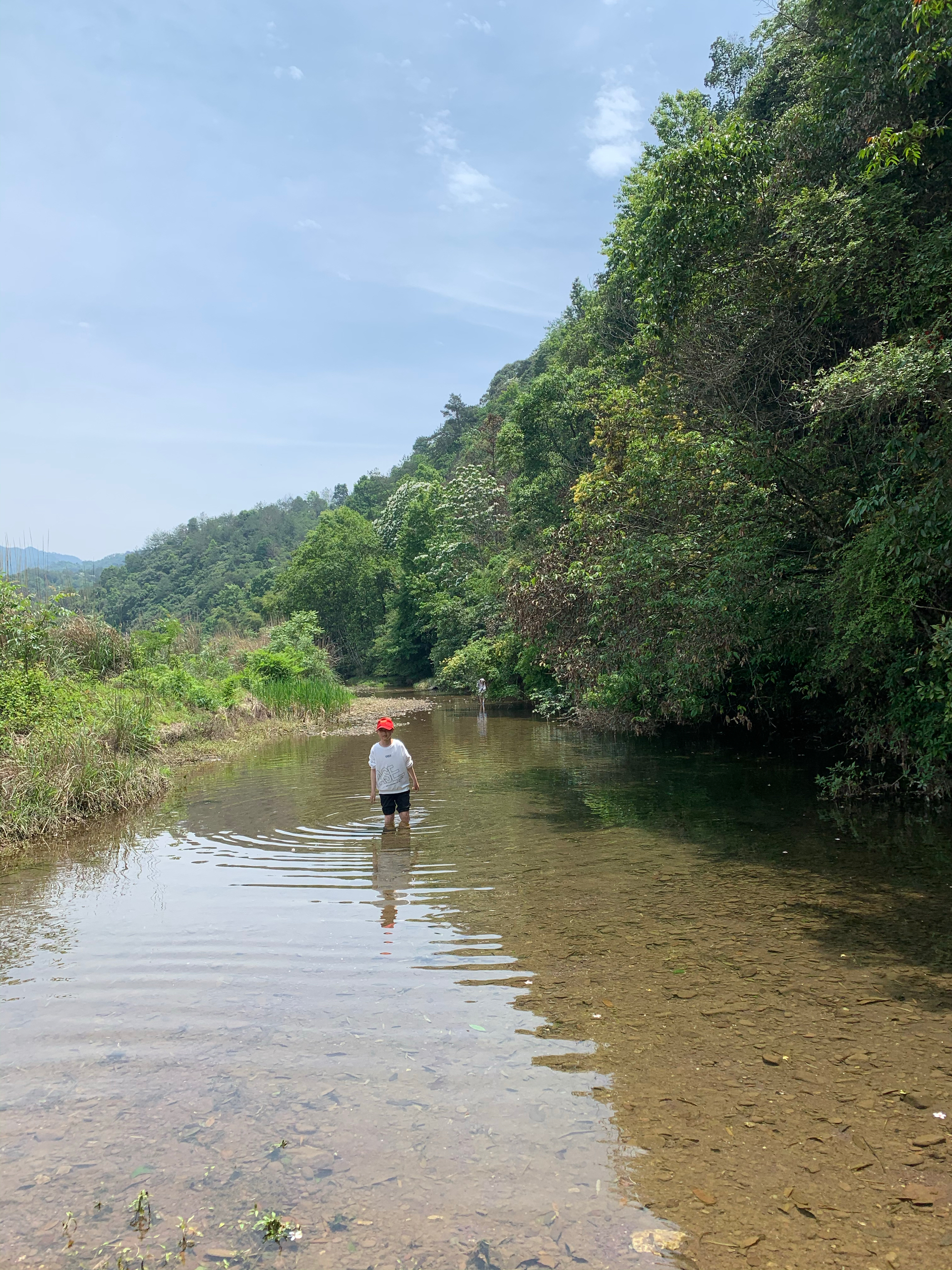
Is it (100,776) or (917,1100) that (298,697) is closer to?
(100,776)

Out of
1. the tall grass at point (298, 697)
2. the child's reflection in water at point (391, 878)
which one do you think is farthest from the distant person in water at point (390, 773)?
the tall grass at point (298, 697)

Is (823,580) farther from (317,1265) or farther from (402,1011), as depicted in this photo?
(317,1265)

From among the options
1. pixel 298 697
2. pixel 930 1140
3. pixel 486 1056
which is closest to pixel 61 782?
pixel 486 1056

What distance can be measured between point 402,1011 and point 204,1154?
65.5 inches

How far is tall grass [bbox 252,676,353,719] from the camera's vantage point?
26328mm

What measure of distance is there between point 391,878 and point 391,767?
2185 millimetres

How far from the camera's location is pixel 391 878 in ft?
28.1

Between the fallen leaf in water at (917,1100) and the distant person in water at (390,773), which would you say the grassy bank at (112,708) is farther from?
the fallen leaf in water at (917,1100)

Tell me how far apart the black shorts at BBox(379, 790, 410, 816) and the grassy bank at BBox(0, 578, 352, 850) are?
15.4 ft

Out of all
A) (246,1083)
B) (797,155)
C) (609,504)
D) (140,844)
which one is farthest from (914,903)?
(797,155)

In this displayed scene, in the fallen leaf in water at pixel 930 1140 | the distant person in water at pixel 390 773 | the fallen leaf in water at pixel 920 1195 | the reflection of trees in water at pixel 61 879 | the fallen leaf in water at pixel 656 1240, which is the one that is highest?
the distant person in water at pixel 390 773

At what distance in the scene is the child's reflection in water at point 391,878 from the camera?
7.20m

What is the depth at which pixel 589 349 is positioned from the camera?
122 feet

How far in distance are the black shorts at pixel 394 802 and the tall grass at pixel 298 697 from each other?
52.3 feet
